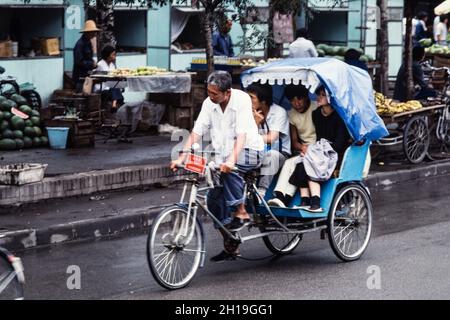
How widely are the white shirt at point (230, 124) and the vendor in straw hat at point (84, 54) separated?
9.06 m

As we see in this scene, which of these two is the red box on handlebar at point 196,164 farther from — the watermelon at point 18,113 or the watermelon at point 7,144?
the watermelon at point 7,144

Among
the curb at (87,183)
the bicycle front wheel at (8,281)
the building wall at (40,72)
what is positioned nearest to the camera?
the bicycle front wheel at (8,281)

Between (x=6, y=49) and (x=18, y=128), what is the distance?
346cm

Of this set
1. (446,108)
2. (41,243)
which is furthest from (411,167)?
(41,243)

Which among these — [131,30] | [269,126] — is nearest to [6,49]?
[131,30]

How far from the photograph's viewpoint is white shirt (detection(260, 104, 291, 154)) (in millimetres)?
9344

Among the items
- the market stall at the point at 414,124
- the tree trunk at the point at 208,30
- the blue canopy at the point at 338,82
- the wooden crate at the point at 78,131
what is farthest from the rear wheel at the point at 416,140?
the blue canopy at the point at 338,82

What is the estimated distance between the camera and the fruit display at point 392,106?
14.9 meters

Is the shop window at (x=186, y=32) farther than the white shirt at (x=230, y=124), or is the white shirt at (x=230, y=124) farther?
the shop window at (x=186, y=32)

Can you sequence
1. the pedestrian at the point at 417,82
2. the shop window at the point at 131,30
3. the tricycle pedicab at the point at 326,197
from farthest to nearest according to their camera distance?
the shop window at the point at 131,30, the pedestrian at the point at 417,82, the tricycle pedicab at the point at 326,197

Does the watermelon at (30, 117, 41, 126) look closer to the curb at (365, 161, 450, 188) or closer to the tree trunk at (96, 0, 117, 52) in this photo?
the tree trunk at (96, 0, 117, 52)

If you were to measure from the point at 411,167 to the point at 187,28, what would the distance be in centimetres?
867

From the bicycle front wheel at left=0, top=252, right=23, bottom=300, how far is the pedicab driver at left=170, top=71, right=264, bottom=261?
7.32 ft
